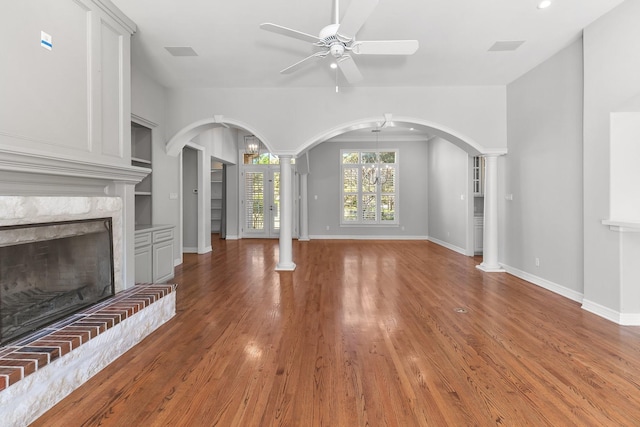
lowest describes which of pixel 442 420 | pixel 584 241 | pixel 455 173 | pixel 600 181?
pixel 442 420

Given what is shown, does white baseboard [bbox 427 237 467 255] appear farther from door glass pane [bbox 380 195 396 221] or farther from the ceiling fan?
the ceiling fan

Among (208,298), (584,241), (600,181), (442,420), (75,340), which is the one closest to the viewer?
(442,420)

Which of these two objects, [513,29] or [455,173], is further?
[455,173]

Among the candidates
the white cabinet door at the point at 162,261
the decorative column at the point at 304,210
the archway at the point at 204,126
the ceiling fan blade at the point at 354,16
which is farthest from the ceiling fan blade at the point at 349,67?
the decorative column at the point at 304,210

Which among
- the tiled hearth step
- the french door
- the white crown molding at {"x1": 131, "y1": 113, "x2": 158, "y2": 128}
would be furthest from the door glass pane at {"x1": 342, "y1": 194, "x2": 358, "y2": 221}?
the tiled hearth step

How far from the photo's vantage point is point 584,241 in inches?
137

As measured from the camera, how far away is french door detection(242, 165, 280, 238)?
9.52 meters

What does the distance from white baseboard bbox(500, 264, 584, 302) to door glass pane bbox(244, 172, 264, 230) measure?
21.9 ft

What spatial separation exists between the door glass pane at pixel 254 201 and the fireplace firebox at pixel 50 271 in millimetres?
6652

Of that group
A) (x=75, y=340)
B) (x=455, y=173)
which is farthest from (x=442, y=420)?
(x=455, y=173)

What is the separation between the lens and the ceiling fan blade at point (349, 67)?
3.07 m

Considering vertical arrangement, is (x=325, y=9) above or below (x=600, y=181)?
above

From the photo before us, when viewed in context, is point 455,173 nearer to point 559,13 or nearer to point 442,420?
point 559,13

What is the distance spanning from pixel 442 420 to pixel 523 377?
831 millimetres
